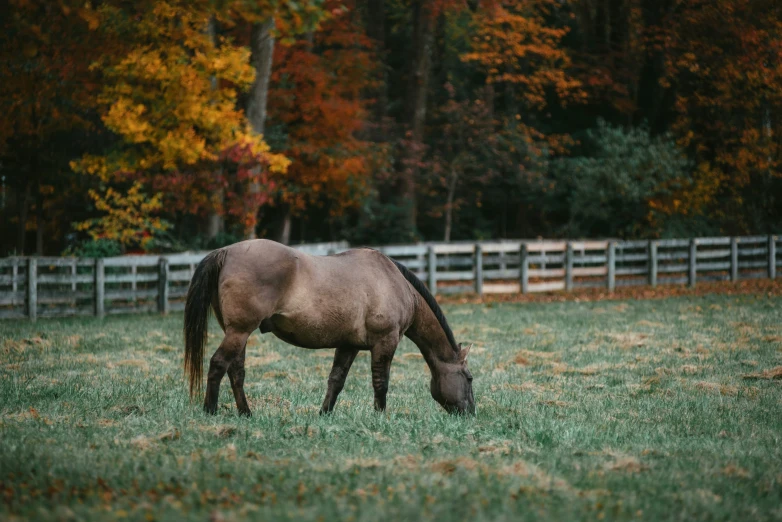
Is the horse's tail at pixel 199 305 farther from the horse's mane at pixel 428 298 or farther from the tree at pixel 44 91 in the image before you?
the tree at pixel 44 91

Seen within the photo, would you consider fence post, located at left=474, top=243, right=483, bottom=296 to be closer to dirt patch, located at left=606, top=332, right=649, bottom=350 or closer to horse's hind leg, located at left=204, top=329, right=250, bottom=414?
dirt patch, located at left=606, top=332, right=649, bottom=350

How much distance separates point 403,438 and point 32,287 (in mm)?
10815

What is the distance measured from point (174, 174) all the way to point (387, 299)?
40.7 feet

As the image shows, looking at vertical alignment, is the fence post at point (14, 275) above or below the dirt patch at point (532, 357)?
above

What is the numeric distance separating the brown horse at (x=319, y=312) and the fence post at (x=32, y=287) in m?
8.71

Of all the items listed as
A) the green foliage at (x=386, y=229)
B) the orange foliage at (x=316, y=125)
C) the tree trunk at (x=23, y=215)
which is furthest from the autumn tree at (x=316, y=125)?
the tree trunk at (x=23, y=215)

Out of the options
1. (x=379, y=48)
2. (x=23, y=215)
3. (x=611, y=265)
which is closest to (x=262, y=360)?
(x=23, y=215)

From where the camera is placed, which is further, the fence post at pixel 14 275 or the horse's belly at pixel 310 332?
Result: the fence post at pixel 14 275

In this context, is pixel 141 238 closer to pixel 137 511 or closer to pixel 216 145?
pixel 216 145

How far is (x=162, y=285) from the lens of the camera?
641 inches

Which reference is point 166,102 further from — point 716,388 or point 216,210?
point 716,388

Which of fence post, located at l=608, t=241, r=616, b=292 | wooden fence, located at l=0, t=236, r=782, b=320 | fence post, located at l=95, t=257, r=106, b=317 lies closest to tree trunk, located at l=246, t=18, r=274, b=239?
wooden fence, located at l=0, t=236, r=782, b=320

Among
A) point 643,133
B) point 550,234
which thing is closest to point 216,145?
point 643,133

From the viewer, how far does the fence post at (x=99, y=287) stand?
15570mm
